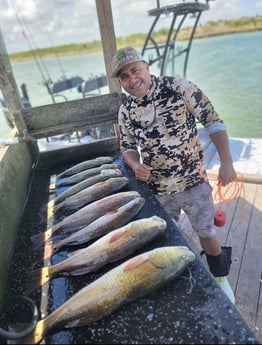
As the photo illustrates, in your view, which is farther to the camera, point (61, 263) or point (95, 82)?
point (95, 82)

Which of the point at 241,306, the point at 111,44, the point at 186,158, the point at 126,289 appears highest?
the point at 111,44

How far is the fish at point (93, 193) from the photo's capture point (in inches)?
87.4

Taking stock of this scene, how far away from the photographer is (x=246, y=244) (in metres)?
3.07

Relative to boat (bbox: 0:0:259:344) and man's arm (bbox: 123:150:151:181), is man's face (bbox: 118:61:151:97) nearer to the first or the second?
man's arm (bbox: 123:150:151:181)

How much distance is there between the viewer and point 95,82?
891cm

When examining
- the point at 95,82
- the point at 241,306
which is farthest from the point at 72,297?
the point at 95,82

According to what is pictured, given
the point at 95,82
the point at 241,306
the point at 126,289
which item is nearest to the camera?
the point at 126,289

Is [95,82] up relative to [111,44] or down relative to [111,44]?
down

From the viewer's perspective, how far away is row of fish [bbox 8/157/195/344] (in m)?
1.30

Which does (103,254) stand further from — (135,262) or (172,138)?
(172,138)

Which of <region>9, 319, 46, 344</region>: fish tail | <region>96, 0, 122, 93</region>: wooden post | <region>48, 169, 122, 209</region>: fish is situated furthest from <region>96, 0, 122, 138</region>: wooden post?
<region>9, 319, 46, 344</region>: fish tail

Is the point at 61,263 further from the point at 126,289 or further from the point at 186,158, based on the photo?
the point at 186,158

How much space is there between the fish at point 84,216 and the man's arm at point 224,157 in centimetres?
69

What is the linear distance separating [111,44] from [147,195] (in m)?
1.74
